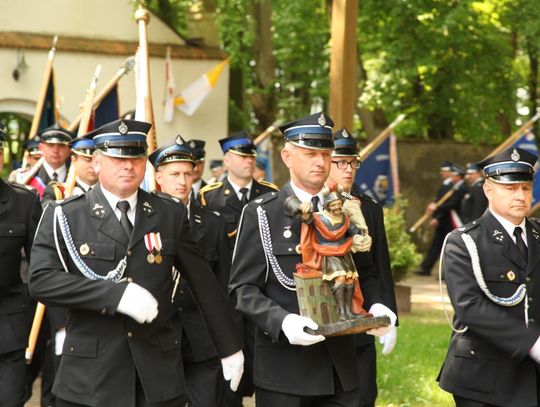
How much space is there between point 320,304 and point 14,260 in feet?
7.89

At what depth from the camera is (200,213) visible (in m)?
8.91

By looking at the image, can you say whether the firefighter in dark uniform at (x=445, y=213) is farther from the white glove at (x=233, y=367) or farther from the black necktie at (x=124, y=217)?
the black necktie at (x=124, y=217)

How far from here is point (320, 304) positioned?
19.7ft

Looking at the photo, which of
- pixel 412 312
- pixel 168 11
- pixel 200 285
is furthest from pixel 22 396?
pixel 168 11

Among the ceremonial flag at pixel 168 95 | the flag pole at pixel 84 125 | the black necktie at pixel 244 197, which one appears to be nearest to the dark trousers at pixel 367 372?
the black necktie at pixel 244 197

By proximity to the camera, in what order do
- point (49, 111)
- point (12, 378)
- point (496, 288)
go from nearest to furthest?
1. point (496, 288)
2. point (12, 378)
3. point (49, 111)

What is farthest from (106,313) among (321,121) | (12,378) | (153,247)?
(12,378)

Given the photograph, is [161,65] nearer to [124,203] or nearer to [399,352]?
[399,352]

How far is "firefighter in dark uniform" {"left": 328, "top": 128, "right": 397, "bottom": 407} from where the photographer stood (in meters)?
7.64

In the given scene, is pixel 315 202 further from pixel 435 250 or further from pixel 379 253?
pixel 435 250

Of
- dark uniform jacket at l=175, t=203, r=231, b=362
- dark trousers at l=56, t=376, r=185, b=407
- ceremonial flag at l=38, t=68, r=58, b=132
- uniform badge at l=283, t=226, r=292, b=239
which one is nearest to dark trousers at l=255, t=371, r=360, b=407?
dark trousers at l=56, t=376, r=185, b=407

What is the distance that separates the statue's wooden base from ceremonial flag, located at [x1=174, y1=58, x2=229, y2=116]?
16.3 meters

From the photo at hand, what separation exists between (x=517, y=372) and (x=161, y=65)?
1637 centimetres

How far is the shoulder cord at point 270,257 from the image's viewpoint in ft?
20.7
